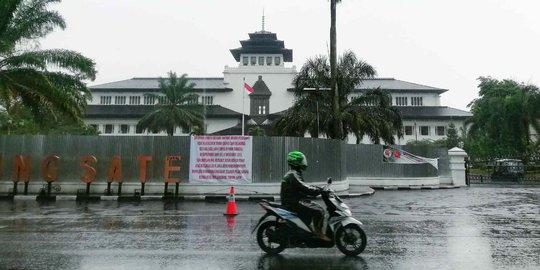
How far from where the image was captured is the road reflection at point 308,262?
5.48 m

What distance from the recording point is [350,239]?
20.4ft

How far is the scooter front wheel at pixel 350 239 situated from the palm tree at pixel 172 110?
115 ft

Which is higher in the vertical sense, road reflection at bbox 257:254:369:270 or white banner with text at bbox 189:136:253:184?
white banner with text at bbox 189:136:253:184

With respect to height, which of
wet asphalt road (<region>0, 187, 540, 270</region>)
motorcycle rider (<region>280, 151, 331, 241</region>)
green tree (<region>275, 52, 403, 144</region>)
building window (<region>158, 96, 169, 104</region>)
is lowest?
wet asphalt road (<region>0, 187, 540, 270</region>)

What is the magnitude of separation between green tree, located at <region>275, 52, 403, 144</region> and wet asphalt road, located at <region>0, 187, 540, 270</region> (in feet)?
34.0

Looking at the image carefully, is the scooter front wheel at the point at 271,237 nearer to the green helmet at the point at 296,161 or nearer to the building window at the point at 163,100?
the green helmet at the point at 296,161

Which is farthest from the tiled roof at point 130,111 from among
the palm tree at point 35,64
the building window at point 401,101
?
the palm tree at point 35,64

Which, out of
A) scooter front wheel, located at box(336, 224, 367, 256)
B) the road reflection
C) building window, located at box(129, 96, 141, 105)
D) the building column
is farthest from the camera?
building window, located at box(129, 96, 141, 105)

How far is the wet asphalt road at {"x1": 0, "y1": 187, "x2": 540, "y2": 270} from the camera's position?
224 inches

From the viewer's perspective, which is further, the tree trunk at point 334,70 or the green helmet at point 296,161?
the tree trunk at point 334,70

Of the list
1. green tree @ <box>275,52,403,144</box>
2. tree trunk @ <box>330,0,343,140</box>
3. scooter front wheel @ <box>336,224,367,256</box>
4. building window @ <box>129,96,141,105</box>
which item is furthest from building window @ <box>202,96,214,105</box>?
scooter front wheel @ <box>336,224,367,256</box>

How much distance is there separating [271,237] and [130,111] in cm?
4877

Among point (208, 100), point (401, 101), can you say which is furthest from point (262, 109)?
point (401, 101)

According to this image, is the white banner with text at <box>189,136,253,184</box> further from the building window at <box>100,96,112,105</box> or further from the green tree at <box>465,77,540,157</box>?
the building window at <box>100,96,112,105</box>
